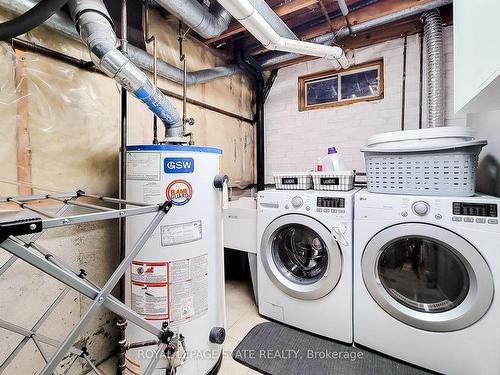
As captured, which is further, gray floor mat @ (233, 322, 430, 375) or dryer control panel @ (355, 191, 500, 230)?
gray floor mat @ (233, 322, 430, 375)

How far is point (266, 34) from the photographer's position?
1.58 metres

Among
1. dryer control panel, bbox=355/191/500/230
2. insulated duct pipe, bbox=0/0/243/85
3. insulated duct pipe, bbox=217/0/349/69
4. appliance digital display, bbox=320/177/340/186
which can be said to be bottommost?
dryer control panel, bbox=355/191/500/230

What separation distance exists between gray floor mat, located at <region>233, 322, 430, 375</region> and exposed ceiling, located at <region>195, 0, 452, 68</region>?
2335 millimetres

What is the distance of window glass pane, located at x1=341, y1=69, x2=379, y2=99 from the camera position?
7.82ft

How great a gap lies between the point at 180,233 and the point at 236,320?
41.9 inches

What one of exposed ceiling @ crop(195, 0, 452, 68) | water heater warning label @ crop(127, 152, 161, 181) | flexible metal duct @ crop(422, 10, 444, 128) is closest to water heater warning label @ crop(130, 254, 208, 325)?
water heater warning label @ crop(127, 152, 161, 181)

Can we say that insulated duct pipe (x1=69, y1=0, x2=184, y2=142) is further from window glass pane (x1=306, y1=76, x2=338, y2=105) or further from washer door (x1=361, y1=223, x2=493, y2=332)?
window glass pane (x1=306, y1=76, x2=338, y2=105)

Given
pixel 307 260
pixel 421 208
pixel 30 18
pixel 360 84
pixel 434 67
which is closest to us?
pixel 30 18

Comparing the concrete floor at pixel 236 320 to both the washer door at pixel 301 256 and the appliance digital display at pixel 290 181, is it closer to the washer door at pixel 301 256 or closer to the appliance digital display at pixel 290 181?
the washer door at pixel 301 256

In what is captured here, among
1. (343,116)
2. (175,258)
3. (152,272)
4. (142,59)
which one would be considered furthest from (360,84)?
(152,272)

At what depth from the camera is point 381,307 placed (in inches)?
55.0

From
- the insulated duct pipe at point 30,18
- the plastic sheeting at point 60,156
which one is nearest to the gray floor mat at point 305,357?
the plastic sheeting at point 60,156

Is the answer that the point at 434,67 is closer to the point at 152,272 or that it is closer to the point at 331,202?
the point at 331,202

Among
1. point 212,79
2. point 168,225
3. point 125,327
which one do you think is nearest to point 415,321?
point 168,225
